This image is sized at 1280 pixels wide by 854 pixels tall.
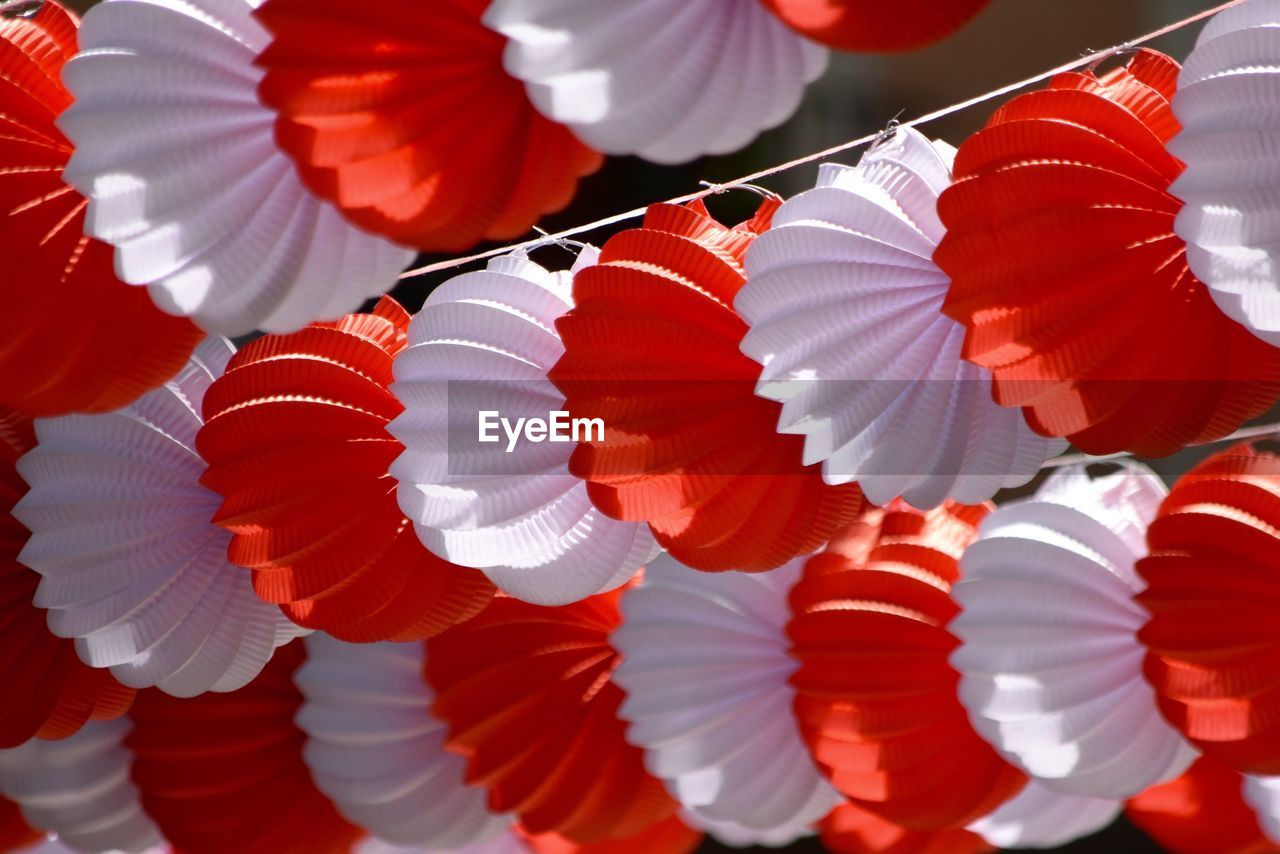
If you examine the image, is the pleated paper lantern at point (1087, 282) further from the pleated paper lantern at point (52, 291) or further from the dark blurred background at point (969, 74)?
the dark blurred background at point (969, 74)

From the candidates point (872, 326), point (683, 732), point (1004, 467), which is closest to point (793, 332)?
point (872, 326)

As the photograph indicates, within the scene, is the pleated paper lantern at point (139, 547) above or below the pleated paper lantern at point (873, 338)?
below

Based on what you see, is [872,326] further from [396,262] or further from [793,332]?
[396,262]

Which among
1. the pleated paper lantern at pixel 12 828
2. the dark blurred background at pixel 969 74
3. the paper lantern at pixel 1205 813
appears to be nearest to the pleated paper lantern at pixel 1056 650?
the paper lantern at pixel 1205 813

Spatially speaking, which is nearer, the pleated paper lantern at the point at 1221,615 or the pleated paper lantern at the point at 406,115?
the pleated paper lantern at the point at 406,115

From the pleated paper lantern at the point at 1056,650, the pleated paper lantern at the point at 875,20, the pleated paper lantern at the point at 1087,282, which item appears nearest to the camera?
the pleated paper lantern at the point at 875,20

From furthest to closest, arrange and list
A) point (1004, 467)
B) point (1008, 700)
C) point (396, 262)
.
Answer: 1. point (1008, 700)
2. point (1004, 467)
3. point (396, 262)

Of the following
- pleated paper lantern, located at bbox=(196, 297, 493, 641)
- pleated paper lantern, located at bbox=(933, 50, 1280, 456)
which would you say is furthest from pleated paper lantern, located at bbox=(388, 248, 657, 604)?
pleated paper lantern, located at bbox=(933, 50, 1280, 456)
